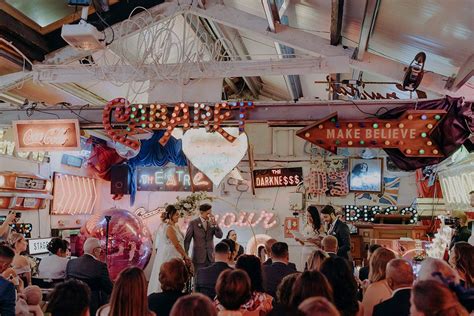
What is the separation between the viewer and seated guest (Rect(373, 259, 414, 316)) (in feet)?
10.0

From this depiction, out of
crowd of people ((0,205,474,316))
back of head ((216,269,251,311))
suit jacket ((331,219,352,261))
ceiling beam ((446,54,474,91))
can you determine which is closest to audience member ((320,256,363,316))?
crowd of people ((0,205,474,316))

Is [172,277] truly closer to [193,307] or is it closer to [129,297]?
[129,297]

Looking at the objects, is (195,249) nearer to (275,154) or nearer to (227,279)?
(227,279)

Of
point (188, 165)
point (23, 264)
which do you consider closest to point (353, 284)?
point (23, 264)

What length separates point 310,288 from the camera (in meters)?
2.83

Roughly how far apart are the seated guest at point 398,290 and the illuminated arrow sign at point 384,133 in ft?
6.35

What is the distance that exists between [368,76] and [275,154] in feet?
14.5

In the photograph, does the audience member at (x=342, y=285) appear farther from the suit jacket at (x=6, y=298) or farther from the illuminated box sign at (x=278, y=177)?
the illuminated box sign at (x=278, y=177)

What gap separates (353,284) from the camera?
331 cm

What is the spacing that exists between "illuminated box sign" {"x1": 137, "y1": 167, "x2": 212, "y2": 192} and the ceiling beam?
748 cm

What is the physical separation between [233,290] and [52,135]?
3852mm

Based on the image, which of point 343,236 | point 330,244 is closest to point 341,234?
point 343,236

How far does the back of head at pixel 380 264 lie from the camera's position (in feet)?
12.4

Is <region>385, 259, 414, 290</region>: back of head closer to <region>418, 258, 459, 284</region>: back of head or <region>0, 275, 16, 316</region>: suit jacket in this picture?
<region>418, 258, 459, 284</region>: back of head
